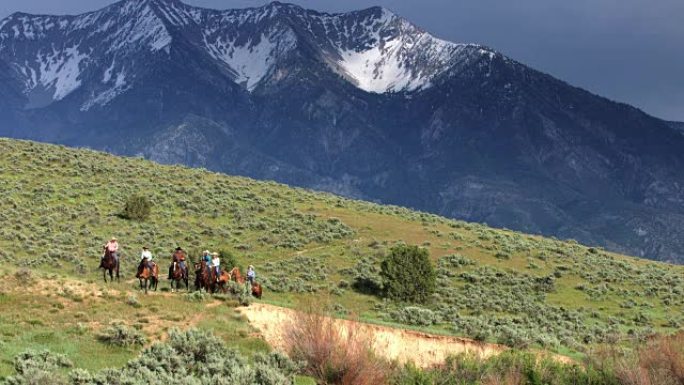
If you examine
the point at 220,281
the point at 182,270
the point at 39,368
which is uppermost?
the point at 182,270

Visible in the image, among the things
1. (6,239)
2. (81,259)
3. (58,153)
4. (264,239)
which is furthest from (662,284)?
(58,153)

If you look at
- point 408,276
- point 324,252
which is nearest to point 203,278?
point 408,276

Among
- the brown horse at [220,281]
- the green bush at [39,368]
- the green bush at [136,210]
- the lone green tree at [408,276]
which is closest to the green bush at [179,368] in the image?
the green bush at [39,368]

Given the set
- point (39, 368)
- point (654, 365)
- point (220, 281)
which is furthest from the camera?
point (220, 281)

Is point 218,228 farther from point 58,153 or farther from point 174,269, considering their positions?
point 58,153

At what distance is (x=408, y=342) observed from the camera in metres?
32.6

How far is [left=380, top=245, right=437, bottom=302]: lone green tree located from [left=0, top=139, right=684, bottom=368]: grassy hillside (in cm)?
125

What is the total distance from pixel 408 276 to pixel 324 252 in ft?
37.6

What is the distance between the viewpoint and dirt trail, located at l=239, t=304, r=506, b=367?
3062cm

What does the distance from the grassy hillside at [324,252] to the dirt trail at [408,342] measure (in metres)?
1.34

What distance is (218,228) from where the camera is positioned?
198ft

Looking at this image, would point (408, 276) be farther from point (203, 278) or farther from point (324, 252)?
point (203, 278)

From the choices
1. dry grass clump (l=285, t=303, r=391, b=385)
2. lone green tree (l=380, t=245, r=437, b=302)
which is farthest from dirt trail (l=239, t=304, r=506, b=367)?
lone green tree (l=380, t=245, r=437, b=302)

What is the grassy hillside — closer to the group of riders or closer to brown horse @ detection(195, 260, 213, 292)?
the group of riders
